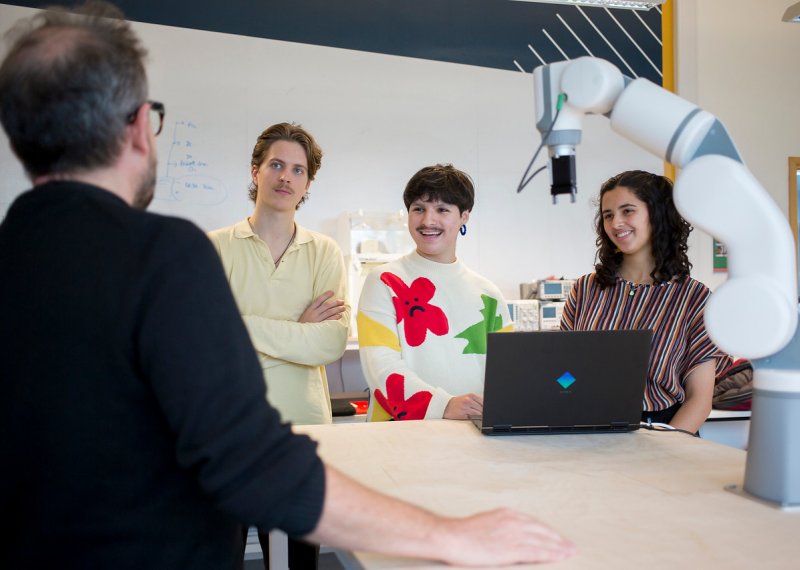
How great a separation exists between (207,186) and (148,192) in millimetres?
3251

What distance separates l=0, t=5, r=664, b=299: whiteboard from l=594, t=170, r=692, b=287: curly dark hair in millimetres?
2084

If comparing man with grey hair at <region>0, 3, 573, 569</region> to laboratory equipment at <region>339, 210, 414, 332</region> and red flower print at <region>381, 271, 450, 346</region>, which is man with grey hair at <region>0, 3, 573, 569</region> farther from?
laboratory equipment at <region>339, 210, 414, 332</region>

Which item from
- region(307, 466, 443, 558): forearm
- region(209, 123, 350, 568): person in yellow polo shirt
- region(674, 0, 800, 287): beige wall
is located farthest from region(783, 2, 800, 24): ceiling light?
region(307, 466, 443, 558): forearm

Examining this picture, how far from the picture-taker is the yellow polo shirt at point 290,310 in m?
2.18

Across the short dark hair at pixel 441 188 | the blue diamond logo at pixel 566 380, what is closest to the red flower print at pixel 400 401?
the blue diamond logo at pixel 566 380

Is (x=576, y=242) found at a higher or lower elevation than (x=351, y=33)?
lower

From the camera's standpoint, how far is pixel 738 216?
1154 mm

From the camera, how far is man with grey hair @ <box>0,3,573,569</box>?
2.42 feet

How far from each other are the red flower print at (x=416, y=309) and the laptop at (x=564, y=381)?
19.1 inches

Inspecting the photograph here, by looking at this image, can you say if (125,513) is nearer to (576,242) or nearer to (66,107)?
(66,107)

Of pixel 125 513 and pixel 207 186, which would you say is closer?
pixel 125 513

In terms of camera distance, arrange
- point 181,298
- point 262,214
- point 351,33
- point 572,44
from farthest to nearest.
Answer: point 572,44
point 351,33
point 262,214
point 181,298

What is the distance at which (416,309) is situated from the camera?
6.99 ft

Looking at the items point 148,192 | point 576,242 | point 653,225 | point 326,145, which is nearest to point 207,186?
point 326,145
